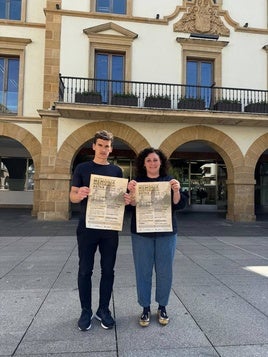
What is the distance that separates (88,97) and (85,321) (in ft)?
39.0

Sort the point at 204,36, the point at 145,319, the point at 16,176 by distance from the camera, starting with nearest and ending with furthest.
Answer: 1. the point at 145,319
2. the point at 204,36
3. the point at 16,176

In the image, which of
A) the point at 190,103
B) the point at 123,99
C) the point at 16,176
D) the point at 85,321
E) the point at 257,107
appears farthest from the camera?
the point at 16,176

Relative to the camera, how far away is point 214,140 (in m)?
15.6

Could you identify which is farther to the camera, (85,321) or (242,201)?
(242,201)

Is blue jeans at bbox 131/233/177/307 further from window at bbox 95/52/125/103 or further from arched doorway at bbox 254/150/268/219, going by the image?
arched doorway at bbox 254/150/268/219

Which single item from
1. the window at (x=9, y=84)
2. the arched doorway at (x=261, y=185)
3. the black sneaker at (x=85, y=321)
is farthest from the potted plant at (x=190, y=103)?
the black sneaker at (x=85, y=321)

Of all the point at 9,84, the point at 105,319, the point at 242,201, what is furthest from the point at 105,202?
the point at 9,84

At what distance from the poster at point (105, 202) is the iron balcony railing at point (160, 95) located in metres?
11.4

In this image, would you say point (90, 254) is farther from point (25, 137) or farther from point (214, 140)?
point (25, 137)

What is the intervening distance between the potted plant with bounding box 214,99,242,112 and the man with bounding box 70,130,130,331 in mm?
12449

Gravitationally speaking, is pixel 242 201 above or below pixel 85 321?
above

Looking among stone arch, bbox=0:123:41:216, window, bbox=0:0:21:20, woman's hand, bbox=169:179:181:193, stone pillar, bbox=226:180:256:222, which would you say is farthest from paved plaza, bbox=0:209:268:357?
window, bbox=0:0:21:20

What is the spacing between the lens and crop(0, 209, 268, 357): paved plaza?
10.5ft

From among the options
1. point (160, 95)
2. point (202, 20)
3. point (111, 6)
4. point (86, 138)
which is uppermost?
point (111, 6)
